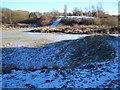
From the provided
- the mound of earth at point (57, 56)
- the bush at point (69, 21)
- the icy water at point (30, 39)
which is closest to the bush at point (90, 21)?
the bush at point (69, 21)

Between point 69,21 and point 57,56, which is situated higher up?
point 69,21

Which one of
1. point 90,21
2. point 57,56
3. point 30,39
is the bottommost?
point 57,56

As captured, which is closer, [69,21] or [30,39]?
[30,39]

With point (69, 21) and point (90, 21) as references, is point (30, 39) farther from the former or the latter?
point (69, 21)

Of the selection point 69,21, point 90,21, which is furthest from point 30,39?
point 69,21

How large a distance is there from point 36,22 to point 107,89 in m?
56.4

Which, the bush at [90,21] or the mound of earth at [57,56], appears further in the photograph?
the bush at [90,21]

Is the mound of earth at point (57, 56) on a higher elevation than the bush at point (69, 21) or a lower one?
lower

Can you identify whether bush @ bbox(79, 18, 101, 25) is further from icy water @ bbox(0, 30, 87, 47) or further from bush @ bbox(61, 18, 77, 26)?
icy water @ bbox(0, 30, 87, 47)

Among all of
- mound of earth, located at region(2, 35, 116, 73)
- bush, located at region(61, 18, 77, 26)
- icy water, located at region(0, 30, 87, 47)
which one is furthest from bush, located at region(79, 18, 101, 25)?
mound of earth, located at region(2, 35, 116, 73)

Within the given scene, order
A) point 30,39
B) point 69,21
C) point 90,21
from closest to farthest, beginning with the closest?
1. point 30,39
2. point 90,21
3. point 69,21

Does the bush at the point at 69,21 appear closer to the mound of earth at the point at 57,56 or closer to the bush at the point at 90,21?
the bush at the point at 90,21

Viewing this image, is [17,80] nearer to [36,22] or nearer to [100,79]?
[100,79]

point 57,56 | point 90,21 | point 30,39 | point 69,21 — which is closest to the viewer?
point 57,56
